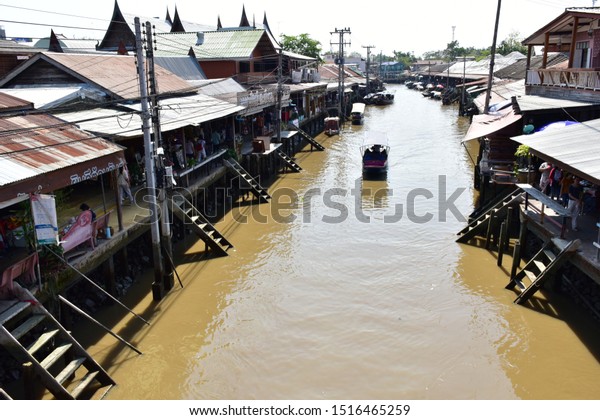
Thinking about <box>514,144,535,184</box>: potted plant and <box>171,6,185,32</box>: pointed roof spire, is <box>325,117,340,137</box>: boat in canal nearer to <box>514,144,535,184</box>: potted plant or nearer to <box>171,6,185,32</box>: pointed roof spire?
<box>171,6,185,32</box>: pointed roof spire

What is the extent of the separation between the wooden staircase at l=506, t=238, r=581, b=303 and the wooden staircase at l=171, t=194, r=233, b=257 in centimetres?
942

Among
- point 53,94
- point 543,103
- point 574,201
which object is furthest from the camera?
point 543,103

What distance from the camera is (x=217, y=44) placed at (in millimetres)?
38344

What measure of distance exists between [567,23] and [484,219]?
13.1 meters

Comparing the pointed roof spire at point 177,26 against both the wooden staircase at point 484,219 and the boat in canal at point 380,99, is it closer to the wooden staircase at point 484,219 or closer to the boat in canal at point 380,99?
the wooden staircase at point 484,219

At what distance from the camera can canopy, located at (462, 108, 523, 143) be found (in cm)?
2108

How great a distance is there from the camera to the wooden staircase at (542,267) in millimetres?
12805

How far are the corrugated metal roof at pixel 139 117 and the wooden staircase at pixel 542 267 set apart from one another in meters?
11.2

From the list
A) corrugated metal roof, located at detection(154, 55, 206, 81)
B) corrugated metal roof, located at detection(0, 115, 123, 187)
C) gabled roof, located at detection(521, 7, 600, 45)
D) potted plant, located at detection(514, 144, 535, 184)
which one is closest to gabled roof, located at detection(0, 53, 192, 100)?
corrugated metal roof, located at detection(0, 115, 123, 187)

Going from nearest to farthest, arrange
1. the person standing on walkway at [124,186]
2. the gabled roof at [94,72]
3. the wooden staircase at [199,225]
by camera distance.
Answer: the person standing on walkway at [124,186] < the wooden staircase at [199,225] < the gabled roof at [94,72]

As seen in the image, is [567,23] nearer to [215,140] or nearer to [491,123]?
[491,123]

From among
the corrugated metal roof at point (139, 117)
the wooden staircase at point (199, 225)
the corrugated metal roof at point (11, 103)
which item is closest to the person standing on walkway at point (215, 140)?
the corrugated metal roof at point (139, 117)

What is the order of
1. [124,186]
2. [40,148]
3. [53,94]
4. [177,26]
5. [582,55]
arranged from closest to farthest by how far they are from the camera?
[40,148] < [124,186] < [53,94] < [582,55] < [177,26]

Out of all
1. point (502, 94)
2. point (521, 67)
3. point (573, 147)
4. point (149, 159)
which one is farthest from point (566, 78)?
point (521, 67)
